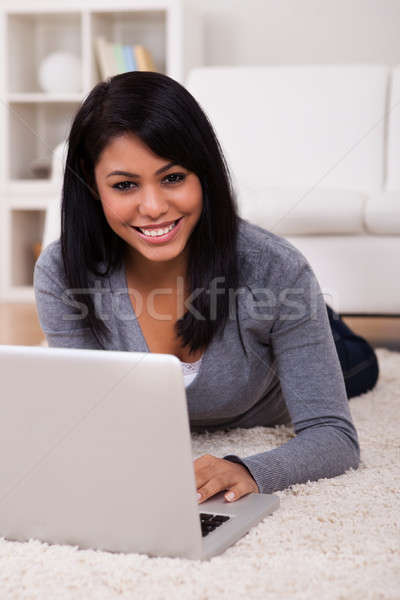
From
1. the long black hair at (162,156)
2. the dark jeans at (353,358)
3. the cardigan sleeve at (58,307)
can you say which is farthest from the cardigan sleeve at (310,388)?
the dark jeans at (353,358)

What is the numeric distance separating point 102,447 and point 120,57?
328cm

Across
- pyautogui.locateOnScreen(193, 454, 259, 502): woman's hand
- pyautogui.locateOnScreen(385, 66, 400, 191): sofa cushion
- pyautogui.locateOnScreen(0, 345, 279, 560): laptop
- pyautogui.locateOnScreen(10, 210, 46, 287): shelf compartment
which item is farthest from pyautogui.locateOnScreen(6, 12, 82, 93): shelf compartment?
pyautogui.locateOnScreen(0, 345, 279, 560): laptop

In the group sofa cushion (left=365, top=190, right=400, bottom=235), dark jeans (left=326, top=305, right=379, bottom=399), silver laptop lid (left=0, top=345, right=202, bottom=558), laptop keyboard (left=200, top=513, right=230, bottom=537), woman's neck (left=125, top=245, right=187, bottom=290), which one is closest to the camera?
silver laptop lid (left=0, top=345, right=202, bottom=558)

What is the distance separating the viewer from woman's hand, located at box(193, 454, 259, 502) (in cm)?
102

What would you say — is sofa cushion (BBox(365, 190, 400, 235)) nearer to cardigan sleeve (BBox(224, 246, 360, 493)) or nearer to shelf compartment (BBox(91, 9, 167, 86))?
cardigan sleeve (BBox(224, 246, 360, 493))

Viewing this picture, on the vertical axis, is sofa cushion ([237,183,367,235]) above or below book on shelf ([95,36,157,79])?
below

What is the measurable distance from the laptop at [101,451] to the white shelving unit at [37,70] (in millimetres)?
2935

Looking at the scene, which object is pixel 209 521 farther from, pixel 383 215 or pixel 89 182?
pixel 383 215

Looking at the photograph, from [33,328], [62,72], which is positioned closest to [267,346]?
[33,328]

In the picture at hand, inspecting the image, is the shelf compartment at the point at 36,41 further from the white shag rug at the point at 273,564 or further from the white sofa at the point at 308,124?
the white shag rug at the point at 273,564

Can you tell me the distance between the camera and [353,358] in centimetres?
182

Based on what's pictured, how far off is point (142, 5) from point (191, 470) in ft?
11.0

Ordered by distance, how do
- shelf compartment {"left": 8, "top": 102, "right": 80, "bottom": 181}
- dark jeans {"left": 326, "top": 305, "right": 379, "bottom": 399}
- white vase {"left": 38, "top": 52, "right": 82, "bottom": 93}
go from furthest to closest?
shelf compartment {"left": 8, "top": 102, "right": 80, "bottom": 181}
white vase {"left": 38, "top": 52, "right": 82, "bottom": 93}
dark jeans {"left": 326, "top": 305, "right": 379, "bottom": 399}

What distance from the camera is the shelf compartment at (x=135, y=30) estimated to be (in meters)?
3.91
